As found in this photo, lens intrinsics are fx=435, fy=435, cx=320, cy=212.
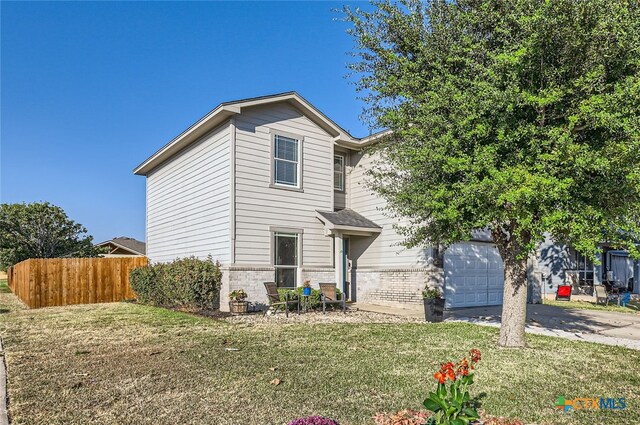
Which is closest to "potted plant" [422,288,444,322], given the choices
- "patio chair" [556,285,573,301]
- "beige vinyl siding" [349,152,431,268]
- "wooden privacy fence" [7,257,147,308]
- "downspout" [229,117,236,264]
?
"beige vinyl siding" [349,152,431,268]

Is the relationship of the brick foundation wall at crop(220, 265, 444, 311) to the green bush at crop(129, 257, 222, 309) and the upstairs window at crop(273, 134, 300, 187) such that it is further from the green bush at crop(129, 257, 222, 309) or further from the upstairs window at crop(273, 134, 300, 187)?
the upstairs window at crop(273, 134, 300, 187)

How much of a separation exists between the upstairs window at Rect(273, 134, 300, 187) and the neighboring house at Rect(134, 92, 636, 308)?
0.11 ft

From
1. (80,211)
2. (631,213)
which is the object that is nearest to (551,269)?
(631,213)

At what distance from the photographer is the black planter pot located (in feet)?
35.0

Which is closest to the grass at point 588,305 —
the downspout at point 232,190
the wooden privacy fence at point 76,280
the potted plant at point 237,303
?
the potted plant at point 237,303

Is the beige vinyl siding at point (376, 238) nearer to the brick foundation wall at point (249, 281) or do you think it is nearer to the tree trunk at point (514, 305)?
the brick foundation wall at point (249, 281)

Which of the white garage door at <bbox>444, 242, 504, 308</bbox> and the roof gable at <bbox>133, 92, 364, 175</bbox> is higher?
the roof gable at <bbox>133, 92, 364, 175</bbox>

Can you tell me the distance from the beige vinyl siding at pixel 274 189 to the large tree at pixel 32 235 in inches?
872

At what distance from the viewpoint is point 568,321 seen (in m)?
11.6

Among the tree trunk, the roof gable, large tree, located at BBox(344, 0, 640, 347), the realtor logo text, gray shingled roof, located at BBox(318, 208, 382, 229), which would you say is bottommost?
the realtor logo text

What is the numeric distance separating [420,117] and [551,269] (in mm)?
14193

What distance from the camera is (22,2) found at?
12992 mm

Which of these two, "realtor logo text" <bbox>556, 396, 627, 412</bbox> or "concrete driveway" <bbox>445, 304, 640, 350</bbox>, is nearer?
"realtor logo text" <bbox>556, 396, 627, 412</bbox>

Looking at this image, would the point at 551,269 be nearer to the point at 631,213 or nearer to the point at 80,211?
the point at 631,213
